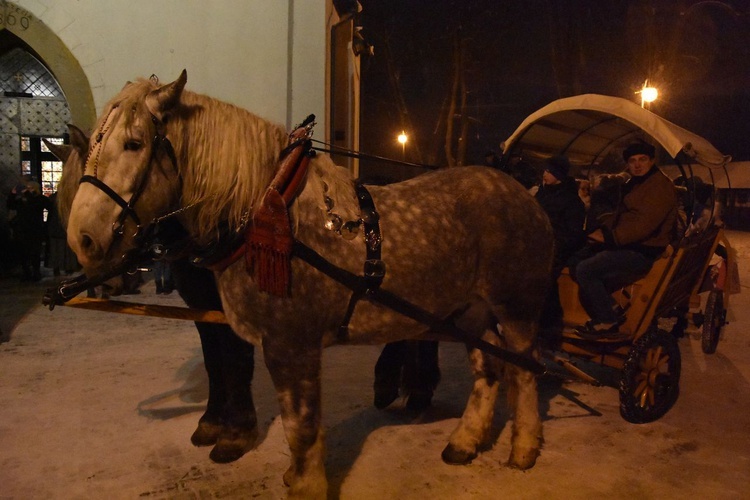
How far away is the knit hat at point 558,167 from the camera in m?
4.18

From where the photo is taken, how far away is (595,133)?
5.49m

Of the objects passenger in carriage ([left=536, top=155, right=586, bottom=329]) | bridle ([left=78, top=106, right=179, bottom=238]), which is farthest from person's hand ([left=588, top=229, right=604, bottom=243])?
bridle ([left=78, top=106, right=179, bottom=238])

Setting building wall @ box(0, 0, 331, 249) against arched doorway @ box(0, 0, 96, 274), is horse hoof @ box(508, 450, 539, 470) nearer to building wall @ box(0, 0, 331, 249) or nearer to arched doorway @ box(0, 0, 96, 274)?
building wall @ box(0, 0, 331, 249)

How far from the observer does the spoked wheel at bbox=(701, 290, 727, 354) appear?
5613 mm

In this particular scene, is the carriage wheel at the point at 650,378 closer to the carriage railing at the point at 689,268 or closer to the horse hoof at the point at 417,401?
the carriage railing at the point at 689,268

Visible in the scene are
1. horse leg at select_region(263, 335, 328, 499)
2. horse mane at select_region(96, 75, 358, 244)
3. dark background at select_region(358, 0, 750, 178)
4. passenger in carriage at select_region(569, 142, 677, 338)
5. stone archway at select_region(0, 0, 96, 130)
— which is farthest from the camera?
dark background at select_region(358, 0, 750, 178)

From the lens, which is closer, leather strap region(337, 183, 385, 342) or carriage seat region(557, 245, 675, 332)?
leather strap region(337, 183, 385, 342)

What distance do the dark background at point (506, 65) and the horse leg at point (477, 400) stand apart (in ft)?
35.1

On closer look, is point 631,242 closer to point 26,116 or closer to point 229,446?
point 229,446

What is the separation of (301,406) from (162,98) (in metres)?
1.49

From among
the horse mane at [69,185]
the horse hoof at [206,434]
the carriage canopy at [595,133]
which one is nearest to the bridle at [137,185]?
the horse mane at [69,185]

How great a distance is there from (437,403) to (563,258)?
4.98 ft

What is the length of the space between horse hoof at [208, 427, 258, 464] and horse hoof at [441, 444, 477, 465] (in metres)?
1.23

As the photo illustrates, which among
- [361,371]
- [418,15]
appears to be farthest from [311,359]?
[418,15]
